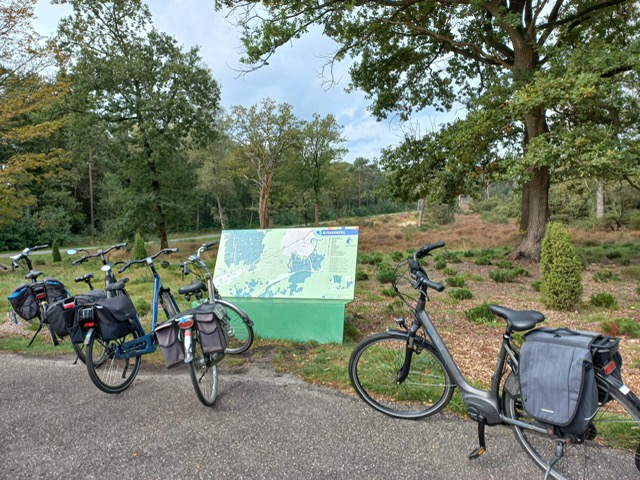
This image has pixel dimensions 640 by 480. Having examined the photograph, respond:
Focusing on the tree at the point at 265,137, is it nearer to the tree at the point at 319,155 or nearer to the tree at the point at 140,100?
the tree at the point at 319,155

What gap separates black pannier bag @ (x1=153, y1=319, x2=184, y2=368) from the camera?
267 cm

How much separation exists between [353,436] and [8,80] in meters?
13.5

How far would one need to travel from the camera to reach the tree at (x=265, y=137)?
2964cm

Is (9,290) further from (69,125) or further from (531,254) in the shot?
(531,254)

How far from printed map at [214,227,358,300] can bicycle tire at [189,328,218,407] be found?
1640mm

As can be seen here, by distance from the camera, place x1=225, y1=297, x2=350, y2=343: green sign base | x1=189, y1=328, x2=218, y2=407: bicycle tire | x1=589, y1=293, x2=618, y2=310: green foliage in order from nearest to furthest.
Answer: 1. x1=189, y1=328, x2=218, y2=407: bicycle tire
2. x1=225, y1=297, x2=350, y2=343: green sign base
3. x1=589, y1=293, x2=618, y2=310: green foliage

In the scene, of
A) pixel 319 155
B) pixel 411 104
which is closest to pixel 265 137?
pixel 319 155

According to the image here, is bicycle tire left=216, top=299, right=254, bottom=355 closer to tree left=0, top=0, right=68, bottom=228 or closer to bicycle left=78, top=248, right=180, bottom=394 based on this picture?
bicycle left=78, top=248, right=180, bottom=394

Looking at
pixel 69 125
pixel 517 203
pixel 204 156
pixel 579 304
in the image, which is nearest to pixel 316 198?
pixel 204 156

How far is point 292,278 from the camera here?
4594 millimetres

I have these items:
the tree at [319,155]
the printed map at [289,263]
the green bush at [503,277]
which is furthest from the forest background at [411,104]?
the tree at [319,155]

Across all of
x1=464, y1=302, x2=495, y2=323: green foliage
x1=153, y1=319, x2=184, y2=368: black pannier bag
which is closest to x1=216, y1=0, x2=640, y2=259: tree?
x1=464, y1=302, x2=495, y2=323: green foliage

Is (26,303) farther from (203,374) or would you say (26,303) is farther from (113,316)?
(203,374)

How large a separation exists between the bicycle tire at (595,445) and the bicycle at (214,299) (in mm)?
2575
